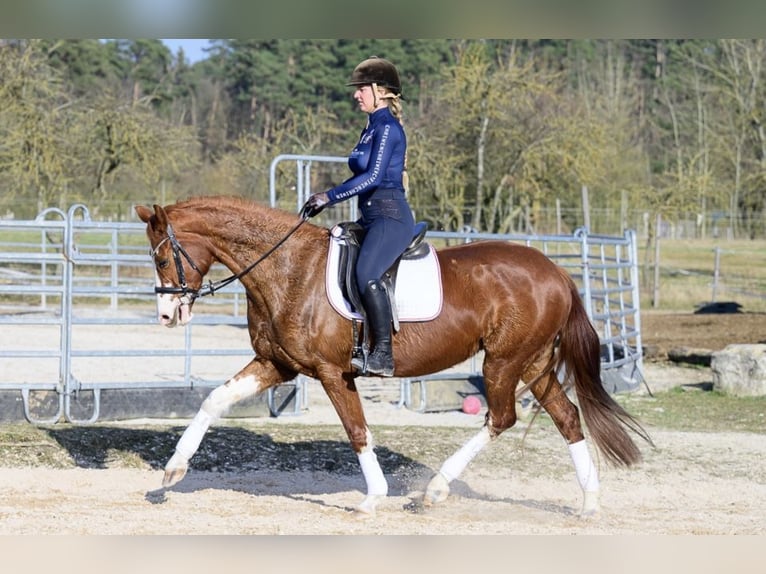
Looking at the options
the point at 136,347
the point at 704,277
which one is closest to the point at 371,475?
the point at 136,347

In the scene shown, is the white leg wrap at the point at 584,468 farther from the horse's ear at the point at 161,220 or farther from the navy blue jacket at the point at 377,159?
the horse's ear at the point at 161,220

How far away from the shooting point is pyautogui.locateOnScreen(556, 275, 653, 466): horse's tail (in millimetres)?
6453

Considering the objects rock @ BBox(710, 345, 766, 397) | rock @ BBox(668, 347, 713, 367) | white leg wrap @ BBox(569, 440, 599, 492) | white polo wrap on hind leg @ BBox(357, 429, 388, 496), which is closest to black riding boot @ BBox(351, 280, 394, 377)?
white polo wrap on hind leg @ BBox(357, 429, 388, 496)

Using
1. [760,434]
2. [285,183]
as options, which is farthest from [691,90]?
[760,434]

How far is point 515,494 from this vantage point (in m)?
6.98

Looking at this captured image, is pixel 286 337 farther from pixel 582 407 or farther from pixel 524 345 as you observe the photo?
pixel 582 407

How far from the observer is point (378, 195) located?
5.95m

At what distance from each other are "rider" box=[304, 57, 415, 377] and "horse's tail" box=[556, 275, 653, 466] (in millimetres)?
1250

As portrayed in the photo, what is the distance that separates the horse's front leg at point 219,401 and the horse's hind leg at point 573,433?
1.73 m

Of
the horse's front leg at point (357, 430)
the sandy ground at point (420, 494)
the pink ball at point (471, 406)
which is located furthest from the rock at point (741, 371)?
the horse's front leg at point (357, 430)

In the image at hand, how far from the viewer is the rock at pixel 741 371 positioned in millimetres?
11461

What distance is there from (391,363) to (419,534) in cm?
102

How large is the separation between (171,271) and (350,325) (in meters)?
1.08

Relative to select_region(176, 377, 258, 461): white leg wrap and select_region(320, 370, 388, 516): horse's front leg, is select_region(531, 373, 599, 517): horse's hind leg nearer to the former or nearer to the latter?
select_region(320, 370, 388, 516): horse's front leg
